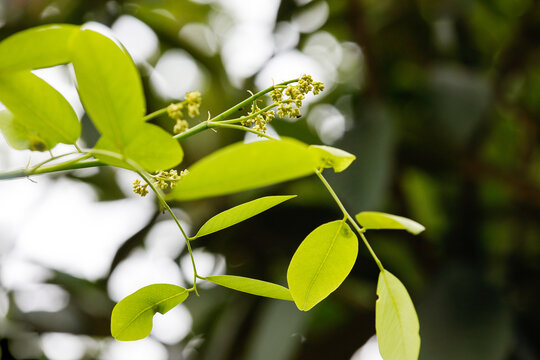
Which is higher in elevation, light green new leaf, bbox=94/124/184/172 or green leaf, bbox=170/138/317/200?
green leaf, bbox=170/138/317/200

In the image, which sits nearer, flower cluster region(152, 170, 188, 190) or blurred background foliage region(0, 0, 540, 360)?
flower cluster region(152, 170, 188, 190)

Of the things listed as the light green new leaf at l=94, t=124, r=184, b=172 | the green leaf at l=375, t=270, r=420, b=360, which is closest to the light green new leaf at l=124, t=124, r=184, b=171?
the light green new leaf at l=94, t=124, r=184, b=172

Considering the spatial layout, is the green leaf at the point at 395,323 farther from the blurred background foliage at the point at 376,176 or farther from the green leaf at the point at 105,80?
the blurred background foliage at the point at 376,176

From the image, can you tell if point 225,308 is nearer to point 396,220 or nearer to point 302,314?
point 302,314

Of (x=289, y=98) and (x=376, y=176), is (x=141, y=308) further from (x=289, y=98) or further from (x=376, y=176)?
(x=376, y=176)

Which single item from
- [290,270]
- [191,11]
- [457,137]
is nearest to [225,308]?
[457,137]

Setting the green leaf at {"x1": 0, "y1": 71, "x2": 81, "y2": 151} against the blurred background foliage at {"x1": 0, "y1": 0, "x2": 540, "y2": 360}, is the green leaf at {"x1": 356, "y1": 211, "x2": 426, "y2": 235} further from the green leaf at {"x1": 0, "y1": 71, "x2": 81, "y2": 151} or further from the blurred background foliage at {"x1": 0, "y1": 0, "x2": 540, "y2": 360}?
the blurred background foliage at {"x1": 0, "y1": 0, "x2": 540, "y2": 360}
